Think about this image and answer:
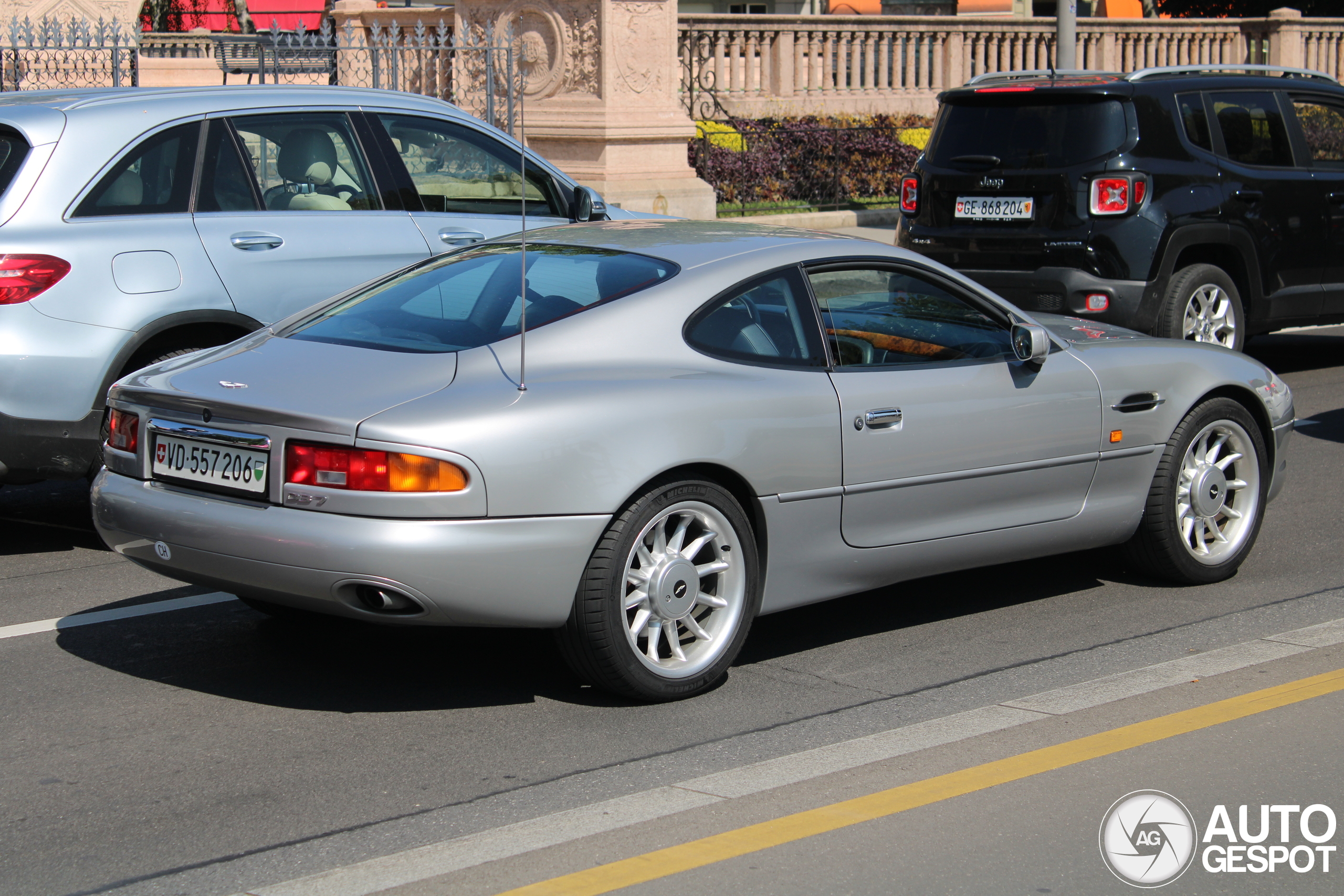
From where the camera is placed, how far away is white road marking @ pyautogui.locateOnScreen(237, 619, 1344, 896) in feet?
12.0

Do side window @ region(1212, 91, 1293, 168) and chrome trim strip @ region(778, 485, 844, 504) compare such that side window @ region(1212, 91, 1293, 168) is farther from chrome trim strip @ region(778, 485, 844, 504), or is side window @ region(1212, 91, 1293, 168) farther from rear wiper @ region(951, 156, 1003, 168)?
chrome trim strip @ region(778, 485, 844, 504)

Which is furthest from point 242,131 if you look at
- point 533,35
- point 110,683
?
point 533,35

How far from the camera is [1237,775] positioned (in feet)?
13.9

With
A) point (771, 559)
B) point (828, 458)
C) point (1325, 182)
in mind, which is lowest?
point (771, 559)

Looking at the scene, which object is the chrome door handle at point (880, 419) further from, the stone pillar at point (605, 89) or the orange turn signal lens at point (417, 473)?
the stone pillar at point (605, 89)

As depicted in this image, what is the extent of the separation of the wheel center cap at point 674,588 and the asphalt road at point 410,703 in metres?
0.32

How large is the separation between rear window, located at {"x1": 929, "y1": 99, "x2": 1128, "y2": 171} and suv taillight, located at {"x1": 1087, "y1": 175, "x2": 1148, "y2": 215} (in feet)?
0.62

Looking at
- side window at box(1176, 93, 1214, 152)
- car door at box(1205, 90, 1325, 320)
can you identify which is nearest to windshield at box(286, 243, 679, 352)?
side window at box(1176, 93, 1214, 152)

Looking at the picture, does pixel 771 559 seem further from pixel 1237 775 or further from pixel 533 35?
pixel 533 35

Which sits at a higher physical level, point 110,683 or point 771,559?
point 771,559

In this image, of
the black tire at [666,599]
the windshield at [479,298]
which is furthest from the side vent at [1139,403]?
the windshield at [479,298]

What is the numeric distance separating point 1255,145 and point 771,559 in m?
7.17

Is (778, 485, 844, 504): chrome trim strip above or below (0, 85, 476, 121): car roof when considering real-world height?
below

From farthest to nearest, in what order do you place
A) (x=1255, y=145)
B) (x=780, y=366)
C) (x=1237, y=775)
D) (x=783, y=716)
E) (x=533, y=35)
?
(x=533, y=35), (x=1255, y=145), (x=780, y=366), (x=783, y=716), (x=1237, y=775)
